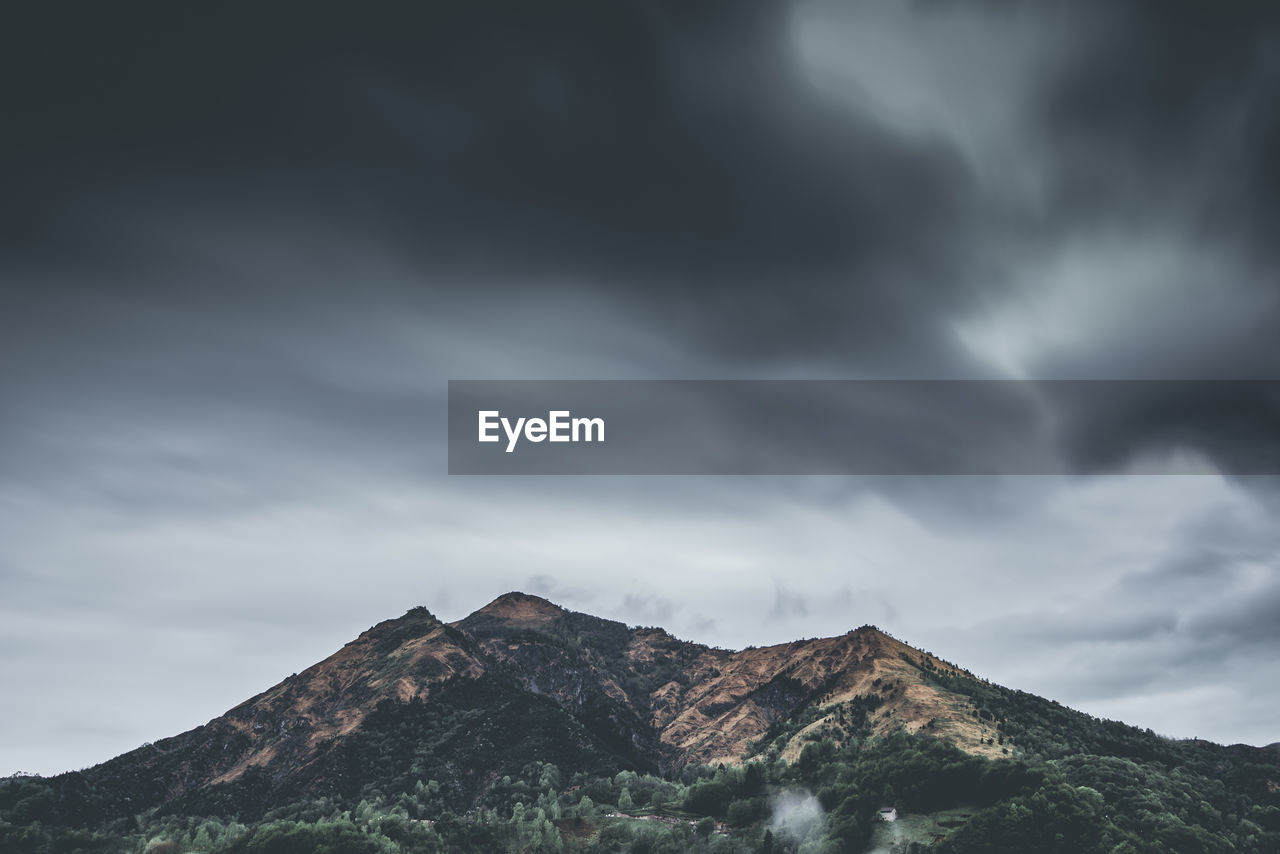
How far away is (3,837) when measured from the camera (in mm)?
174375

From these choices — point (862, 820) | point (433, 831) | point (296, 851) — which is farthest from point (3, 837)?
point (862, 820)

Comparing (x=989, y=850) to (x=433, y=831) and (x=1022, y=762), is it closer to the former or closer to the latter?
(x=1022, y=762)

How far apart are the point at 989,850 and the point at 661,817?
85775mm

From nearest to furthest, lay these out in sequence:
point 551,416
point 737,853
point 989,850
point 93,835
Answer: point 551,416 < point 989,850 < point 737,853 < point 93,835

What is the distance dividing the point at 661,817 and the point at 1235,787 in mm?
143011

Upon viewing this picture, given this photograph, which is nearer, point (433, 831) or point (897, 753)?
point (433, 831)

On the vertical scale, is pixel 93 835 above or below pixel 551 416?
below

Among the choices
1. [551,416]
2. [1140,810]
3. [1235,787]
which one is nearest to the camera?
[551,416]

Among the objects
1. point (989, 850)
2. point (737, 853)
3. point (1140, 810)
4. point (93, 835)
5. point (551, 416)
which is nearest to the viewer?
point (551, 416)

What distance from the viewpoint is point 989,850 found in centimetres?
14038

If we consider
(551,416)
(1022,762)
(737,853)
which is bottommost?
(737,853)

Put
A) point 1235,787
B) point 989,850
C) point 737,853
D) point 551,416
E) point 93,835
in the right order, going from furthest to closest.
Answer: point 1235,787 → point 93,835 → point 737,853 → point 989,850 → point 551,416

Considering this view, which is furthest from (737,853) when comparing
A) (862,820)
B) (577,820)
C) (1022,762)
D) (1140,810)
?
(1140,810)

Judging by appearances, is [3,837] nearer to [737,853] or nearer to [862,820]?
[737,853]
